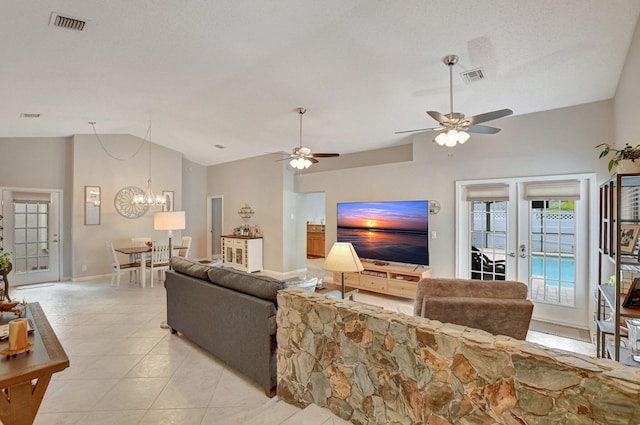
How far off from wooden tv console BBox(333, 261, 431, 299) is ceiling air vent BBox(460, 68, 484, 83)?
2928 millimetres

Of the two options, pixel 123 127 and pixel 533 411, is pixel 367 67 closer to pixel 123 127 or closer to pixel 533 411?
pixel 533 411

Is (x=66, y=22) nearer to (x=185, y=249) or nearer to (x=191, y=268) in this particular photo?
(x=191, y=268)

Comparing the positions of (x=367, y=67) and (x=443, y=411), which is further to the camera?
(x=367, y=67)

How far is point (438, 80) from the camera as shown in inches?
140

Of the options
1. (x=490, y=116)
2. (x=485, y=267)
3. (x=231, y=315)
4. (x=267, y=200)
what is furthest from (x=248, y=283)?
(x=267, y=200)

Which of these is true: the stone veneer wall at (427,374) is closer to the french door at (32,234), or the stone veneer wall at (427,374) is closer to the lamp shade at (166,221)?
the lamp shade at (166,221)

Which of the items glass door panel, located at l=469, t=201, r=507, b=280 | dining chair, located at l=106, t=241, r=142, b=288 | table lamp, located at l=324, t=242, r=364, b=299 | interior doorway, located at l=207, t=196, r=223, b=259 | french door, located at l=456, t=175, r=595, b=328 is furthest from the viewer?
interior doorway, located at l=207, t=196, r=223, b=259

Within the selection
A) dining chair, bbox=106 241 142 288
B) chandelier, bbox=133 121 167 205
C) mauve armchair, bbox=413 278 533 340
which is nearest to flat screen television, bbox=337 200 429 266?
mauve armchair, bbox=413 278 533 340

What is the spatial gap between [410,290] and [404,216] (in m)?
1.26

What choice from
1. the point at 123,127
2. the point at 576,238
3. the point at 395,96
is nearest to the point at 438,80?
the point at 395,96

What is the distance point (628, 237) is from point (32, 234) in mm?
8944

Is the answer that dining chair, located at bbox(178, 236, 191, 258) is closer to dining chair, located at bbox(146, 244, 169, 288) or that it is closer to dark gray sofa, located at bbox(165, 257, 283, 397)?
dining chair, located at bbox(146, 244, 169, 288)

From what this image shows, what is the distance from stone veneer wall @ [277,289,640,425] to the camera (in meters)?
1.25

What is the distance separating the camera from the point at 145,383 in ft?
8.84
